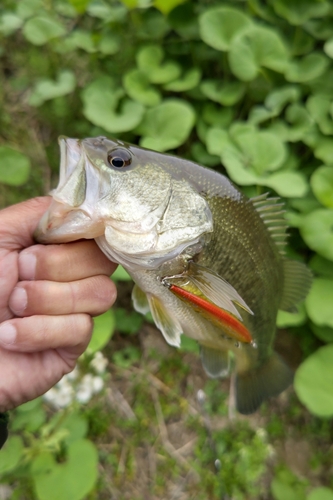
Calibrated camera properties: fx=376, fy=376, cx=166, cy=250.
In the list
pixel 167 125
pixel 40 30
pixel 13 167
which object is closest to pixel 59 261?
pixel 13 167

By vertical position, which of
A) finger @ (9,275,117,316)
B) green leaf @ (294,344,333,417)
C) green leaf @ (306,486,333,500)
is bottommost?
green leaf @ (306,486,333,500)

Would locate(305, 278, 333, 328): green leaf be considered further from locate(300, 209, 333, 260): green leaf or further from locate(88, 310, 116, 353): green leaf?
locate(88, 310, 116, 353): green leaf

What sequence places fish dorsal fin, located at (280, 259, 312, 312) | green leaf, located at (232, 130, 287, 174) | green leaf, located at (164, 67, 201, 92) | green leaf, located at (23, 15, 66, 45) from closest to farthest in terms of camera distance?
fish dorsal fin, located at (280, 259, 312, 312), green leaf, located at (232, 130, 287, 174), green leaf, located at (164, 67, 201, 92), green leaf, located at (23, 15, 66, 45)

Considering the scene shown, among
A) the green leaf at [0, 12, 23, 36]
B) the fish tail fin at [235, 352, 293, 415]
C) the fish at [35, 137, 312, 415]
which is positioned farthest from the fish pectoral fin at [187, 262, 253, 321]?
the green leaf at [0, 12, 23, 36]

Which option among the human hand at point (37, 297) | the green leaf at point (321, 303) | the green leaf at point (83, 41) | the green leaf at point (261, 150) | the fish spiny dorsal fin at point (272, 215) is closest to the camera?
the human hand at point (37, 297)

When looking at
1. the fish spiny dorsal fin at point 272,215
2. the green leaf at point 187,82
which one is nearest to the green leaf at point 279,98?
the green leaf at point 187,82

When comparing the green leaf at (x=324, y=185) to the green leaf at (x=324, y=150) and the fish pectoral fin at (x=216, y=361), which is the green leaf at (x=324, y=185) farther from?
the fish pectoral fin at (x=216, y=361)

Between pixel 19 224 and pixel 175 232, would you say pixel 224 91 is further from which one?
pixel 19 224
